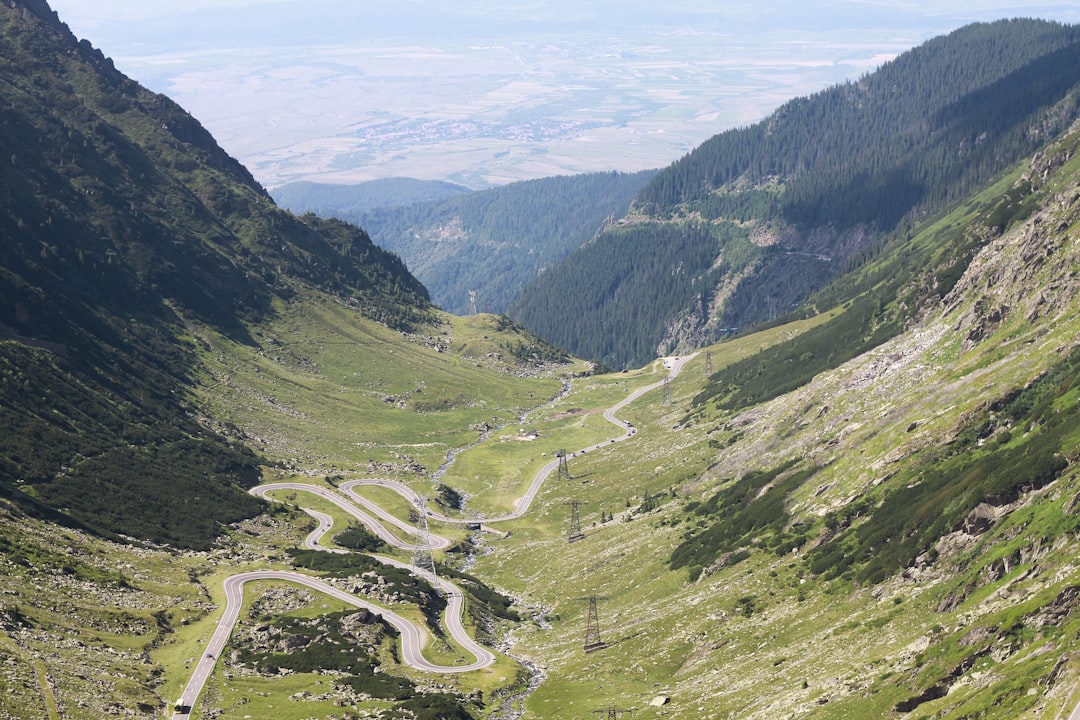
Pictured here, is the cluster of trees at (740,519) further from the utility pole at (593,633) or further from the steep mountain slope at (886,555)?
the utility pole at (593,633)

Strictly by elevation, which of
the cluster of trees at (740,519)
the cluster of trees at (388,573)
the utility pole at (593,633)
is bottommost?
the utility pole at (593,633)

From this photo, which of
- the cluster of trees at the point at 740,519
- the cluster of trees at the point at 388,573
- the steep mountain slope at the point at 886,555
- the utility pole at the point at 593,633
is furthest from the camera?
the cluster of trees at the point at 388,573

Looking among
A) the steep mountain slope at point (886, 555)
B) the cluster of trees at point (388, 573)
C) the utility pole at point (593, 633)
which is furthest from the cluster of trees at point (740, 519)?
the cluster of trees at point (388, 573)

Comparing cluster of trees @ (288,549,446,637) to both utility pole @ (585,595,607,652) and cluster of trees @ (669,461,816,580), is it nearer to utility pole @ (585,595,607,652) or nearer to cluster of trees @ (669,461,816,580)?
utility pole @ (585,595,607,652)

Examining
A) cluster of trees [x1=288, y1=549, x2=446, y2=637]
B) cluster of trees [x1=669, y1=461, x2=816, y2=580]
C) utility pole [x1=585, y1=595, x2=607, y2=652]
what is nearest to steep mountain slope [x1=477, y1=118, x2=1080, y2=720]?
cluster of trees [x1=669, y1=461, x2=816, y2=580]

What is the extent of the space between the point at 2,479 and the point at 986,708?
142 m

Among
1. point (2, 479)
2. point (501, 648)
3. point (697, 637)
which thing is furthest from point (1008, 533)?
point (2, 479)

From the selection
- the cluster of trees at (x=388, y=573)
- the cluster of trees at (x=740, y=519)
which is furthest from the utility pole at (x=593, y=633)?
the cluster of trees at (x=388, y=573)

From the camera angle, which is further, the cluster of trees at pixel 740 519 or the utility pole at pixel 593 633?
the cluster of trees at pixel 740 519

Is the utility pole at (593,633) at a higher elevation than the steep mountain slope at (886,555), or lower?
lower

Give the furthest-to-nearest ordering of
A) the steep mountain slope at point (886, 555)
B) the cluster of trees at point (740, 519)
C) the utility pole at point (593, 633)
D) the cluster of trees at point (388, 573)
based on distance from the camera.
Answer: the cluster of trees at point (388, 573), the cluster of trees at point (740, 519), the utility pole at point (593, 633), the steep mountain slope at point (886, 555)

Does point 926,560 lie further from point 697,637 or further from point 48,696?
point 48,696

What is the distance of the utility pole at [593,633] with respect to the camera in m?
142

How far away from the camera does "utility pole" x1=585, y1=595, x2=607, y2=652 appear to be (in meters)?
142
